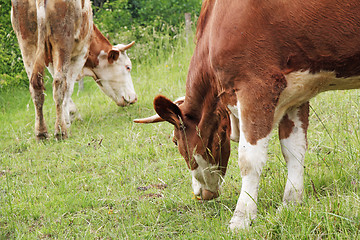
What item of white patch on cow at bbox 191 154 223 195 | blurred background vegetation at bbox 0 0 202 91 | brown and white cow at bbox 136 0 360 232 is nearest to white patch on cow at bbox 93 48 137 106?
blurred background vegetation at bbox 0 0 202 91

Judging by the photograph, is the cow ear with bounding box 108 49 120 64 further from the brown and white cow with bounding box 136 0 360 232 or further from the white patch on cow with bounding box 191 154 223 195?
the brown and white cow with bounding box 136 0 360 232

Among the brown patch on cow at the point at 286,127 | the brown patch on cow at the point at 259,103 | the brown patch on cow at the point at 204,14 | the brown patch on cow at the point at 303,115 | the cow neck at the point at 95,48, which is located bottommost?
the cow neck at the point at 95,48

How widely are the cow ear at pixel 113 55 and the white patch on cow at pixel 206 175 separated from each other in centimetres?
430

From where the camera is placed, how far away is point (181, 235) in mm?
3168

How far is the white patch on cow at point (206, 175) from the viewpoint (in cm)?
370

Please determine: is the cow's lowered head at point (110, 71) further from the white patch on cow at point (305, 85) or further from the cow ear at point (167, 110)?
the white patch on cow at point (305, 85)

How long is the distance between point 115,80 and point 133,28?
509 cm

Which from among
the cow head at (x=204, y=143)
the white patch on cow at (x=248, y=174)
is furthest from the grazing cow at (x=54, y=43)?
the white patch on cow at (x=248, y=174)

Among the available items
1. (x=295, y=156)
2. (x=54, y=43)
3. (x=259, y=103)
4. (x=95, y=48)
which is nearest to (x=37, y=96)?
(x=54, y=43)

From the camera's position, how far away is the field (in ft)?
9.07

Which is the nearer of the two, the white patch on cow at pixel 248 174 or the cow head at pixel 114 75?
the white patch on cow at pixel 248 174

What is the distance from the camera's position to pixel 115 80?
7789 millimetres

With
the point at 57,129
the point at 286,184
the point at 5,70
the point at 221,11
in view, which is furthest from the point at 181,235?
the point at 5,70

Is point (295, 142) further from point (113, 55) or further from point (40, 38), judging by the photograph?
point (113, 55)
